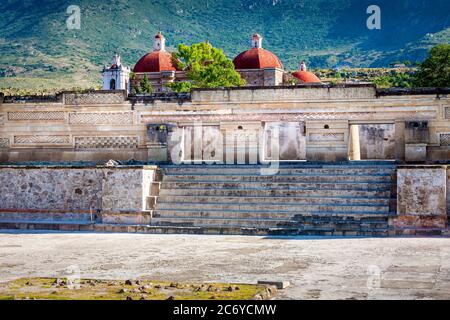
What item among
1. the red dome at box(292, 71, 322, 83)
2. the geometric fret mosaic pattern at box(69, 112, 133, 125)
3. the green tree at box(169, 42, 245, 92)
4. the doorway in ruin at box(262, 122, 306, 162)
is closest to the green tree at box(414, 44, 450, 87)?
the red dome at box(292, 71, 322, 83)

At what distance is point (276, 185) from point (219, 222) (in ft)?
7.30

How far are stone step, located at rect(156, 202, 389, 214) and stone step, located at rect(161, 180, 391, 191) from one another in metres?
0.80

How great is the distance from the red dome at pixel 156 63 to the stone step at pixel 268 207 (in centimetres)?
3668

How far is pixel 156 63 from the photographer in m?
57.4

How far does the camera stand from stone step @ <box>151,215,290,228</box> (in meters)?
19.4

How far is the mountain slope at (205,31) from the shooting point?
112500mm

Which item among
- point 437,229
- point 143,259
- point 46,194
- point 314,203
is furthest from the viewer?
point 46,194

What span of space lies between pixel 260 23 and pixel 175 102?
132461mm

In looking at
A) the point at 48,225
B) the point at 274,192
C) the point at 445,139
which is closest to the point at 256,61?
the point at 445,139

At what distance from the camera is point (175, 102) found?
25734 mm

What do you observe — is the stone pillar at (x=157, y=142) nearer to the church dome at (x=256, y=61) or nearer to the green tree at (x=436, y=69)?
the green tree at (x=436, y=69)

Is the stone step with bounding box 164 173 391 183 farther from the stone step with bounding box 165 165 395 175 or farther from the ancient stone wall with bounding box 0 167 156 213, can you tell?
the ancient stone wall with bounding box 0 167 156 213
